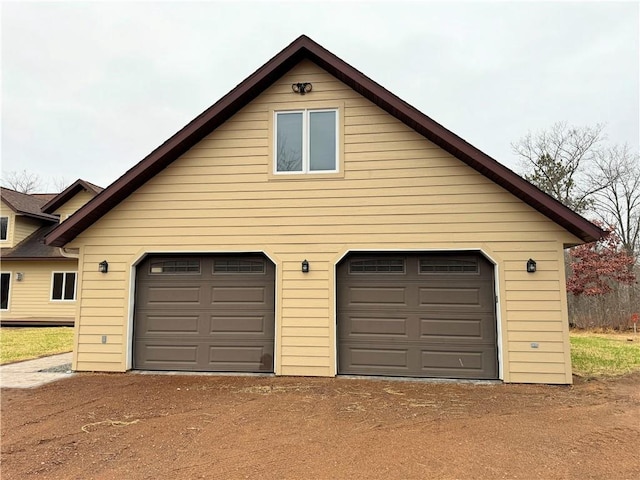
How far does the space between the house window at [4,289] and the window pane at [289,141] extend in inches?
642

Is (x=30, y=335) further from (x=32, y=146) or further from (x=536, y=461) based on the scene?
(x=32, y=146)

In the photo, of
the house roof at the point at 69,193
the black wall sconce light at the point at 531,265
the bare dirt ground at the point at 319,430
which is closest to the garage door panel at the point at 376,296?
the bare dirt ground at the point at 319,430

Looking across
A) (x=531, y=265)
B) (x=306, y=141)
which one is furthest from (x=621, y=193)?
(x=306, y=141)

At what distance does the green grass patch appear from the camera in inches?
380

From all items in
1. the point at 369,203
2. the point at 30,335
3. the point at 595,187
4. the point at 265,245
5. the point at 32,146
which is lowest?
the point at 30,335

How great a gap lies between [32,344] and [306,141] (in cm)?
1007

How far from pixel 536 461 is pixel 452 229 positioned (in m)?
4.03

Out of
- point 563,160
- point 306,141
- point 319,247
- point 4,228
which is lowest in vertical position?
point 319,247

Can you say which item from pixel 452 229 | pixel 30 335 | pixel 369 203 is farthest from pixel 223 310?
pixel 30 335

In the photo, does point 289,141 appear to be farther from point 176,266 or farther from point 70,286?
point 70,286

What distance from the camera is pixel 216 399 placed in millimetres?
5746

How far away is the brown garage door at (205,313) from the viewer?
24.5 ft

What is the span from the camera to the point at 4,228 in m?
18.0

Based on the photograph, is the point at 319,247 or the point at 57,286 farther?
the point at 57,286
